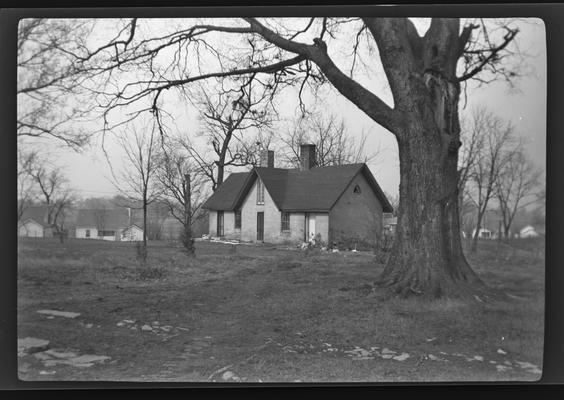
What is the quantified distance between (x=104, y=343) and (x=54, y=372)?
49 cm

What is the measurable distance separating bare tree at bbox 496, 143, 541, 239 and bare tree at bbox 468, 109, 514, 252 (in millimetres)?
48

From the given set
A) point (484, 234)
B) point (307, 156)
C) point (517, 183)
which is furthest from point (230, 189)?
point (517, 183)

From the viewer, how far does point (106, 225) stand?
4887 millimetres

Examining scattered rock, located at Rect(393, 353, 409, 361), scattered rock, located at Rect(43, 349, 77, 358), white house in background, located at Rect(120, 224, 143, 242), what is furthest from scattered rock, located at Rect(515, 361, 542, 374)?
scattered rock, located at Rect(43, 349, 77, 358)

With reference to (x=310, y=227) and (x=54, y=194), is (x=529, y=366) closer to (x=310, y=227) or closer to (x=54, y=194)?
(x=310, y=227)

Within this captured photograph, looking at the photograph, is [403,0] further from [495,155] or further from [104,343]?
[104,343]

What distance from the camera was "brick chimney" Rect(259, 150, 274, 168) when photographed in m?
5.05

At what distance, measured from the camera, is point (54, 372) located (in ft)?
14.9

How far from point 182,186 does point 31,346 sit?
2.01 m

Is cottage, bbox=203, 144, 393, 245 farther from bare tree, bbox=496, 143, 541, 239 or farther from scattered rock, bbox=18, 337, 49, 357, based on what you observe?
scattered rock, bbox=18, 337, 49, 357

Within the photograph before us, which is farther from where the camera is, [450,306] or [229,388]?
[450,306]

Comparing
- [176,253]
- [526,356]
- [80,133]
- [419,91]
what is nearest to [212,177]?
[176,253]

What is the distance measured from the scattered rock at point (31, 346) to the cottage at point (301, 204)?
1822 millimetres

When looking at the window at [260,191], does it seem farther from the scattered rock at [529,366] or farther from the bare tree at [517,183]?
the scattered rock at [529,366]
